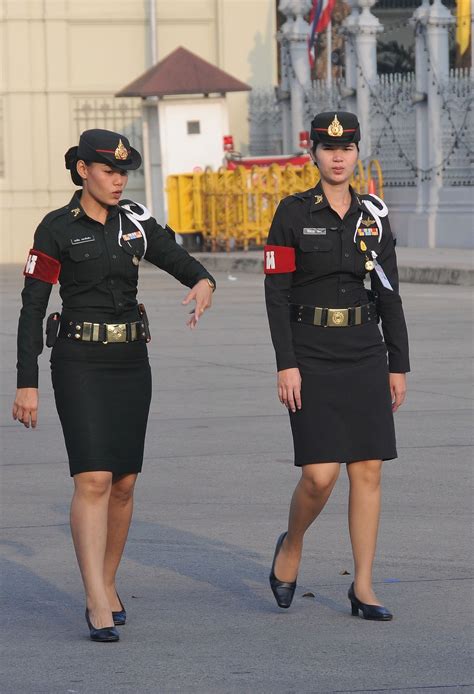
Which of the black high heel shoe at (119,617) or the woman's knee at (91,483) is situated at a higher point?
the woman's knee at (91,483)

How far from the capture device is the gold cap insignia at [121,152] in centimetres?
602

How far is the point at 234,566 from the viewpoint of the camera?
708cm

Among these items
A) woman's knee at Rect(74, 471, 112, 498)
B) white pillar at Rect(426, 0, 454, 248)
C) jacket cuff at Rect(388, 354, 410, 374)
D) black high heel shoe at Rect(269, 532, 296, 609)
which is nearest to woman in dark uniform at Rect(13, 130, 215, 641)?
woman's knee at Rect(74, 471, 112, 498)

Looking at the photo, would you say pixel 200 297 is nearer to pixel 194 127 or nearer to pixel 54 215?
pixel 54 215

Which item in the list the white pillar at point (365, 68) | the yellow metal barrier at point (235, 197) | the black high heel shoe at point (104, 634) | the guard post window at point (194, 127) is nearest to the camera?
the black high heel shoe at point (104, 634)

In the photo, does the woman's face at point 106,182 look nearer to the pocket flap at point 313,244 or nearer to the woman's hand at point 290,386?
the pocket flap at point 313,244

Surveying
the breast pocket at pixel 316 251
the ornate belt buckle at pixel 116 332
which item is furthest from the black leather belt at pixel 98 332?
the breast pocket at pixel 316 251

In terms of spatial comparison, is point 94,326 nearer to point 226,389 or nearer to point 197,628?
point 197,628

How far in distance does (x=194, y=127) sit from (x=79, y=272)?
80.5ft

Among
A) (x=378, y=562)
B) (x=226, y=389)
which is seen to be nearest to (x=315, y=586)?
(x=378, y=562)

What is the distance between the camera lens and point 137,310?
20.4 feet

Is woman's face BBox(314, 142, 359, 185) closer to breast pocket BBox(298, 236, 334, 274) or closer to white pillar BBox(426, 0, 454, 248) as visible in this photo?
breast pocket BBox(298, 236, 334, 274)

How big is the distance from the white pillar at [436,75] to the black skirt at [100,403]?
2084cm

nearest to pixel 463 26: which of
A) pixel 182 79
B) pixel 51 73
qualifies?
pixel 182 79
